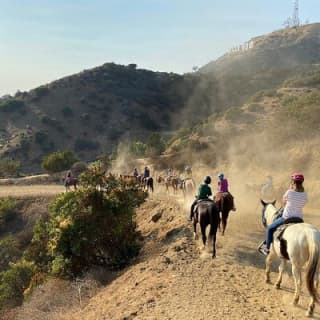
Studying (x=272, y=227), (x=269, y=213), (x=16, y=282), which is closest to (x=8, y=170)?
(x=16, y=282)

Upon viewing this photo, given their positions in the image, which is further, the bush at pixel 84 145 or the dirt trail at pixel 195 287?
the bush at pixel 84 145

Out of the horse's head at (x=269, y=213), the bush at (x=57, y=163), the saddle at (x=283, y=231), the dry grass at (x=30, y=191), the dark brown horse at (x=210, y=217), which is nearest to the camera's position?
the saddle at (x=283, y=231)

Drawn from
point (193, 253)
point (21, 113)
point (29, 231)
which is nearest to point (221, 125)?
point (29, 231)

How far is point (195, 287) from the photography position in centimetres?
1245

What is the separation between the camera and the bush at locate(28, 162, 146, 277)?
18516 millimetres

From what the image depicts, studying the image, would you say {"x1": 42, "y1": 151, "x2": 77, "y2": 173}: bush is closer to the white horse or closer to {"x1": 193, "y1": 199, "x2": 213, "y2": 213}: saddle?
{"x1": 193, "y1": 199, "x2": 213, "y2": 213}: saddle

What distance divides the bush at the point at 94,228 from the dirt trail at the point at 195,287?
1.59 m

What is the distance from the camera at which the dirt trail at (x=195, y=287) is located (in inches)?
432

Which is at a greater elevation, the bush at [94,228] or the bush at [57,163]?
the bush at [57,163]

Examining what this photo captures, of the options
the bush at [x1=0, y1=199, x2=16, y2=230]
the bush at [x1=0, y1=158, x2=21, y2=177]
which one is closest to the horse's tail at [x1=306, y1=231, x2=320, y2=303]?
the bush at [x1=0, y1=199, x2=16, y2=230]

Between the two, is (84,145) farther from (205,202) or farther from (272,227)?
(272,227)

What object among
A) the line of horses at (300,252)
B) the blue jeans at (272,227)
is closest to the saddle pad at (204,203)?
the line of horses at (300,252)

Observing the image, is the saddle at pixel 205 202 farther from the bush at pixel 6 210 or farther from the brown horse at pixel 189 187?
the bush at pixel 6 210

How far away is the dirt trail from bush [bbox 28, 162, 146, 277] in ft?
5.21
